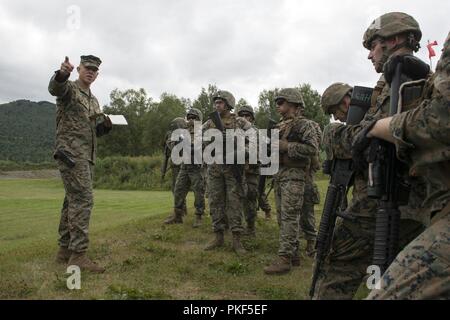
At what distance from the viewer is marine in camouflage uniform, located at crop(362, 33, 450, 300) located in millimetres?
1890

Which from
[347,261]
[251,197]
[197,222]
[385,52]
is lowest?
[197,222]

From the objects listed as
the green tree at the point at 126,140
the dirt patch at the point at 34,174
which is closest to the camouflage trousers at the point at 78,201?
the dirt patch at the point at 34,174

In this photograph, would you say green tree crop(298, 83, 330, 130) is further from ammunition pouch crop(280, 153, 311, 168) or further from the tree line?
ammunition pouch crop(280, 153, 311, 168)

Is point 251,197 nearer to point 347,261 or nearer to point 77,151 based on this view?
point 77,151

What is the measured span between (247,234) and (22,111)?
400 ft

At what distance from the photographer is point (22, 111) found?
115812 millimetres

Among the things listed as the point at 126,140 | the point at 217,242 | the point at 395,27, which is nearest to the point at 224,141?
the point at 217,242

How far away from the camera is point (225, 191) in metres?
6.96

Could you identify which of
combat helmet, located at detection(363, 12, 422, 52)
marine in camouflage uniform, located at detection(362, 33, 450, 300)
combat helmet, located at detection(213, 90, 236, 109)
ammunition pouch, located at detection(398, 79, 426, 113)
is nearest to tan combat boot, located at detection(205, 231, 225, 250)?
combat helmet, located at detection(213, 90, 236, 109)

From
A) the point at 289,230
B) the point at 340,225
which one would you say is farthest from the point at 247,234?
the point at 340,225

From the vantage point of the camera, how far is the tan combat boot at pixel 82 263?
17.1ft

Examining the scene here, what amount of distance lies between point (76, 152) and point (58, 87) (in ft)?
2.70
